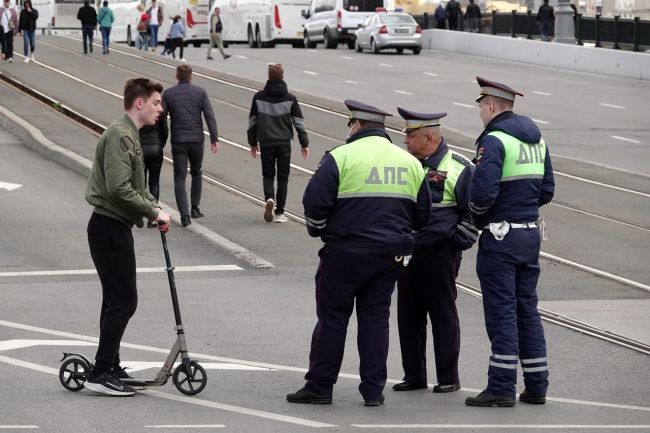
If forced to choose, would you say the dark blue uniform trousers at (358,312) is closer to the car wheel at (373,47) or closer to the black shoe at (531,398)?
the black shoe at (531,398)

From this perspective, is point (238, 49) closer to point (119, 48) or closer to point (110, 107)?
point (119, 48)

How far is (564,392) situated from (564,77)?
34.1 meters

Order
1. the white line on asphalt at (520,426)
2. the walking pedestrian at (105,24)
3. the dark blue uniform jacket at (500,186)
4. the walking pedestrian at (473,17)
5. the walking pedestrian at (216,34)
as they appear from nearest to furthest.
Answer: the white line on asphalt at (520,426), the dark blue uniform jacket at (500,186), the walking pedestrian at (105,24), the walking pedestrian at (216,34), the walking pedestrian at (473,17)

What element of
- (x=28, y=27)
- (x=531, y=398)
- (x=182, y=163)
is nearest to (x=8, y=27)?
(x=28, y=27)

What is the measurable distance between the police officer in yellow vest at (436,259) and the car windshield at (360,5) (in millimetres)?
45887

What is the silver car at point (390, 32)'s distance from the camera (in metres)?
50.2

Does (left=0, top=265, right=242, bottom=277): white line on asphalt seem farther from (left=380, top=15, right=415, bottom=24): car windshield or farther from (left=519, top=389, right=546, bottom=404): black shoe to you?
(left=380, top=15, right=415, bottom=24): car windshield

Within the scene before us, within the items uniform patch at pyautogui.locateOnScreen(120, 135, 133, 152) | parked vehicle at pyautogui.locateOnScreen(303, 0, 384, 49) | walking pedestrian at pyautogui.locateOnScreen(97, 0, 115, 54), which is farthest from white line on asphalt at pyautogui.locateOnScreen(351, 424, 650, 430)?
parked vehicle at pyautogui.locateOnScreen(303, 0, 384, 49)

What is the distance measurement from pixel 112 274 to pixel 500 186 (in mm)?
2298

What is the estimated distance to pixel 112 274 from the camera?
8.41m

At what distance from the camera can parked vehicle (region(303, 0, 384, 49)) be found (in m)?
54.2

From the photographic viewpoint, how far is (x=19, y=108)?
29.7 meters

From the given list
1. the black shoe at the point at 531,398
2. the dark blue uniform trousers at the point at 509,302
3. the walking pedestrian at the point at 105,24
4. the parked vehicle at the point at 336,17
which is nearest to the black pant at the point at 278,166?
the dark blue uniform trousers at the point at 509,302

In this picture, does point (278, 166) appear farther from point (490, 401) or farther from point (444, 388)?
point (490, 401)
